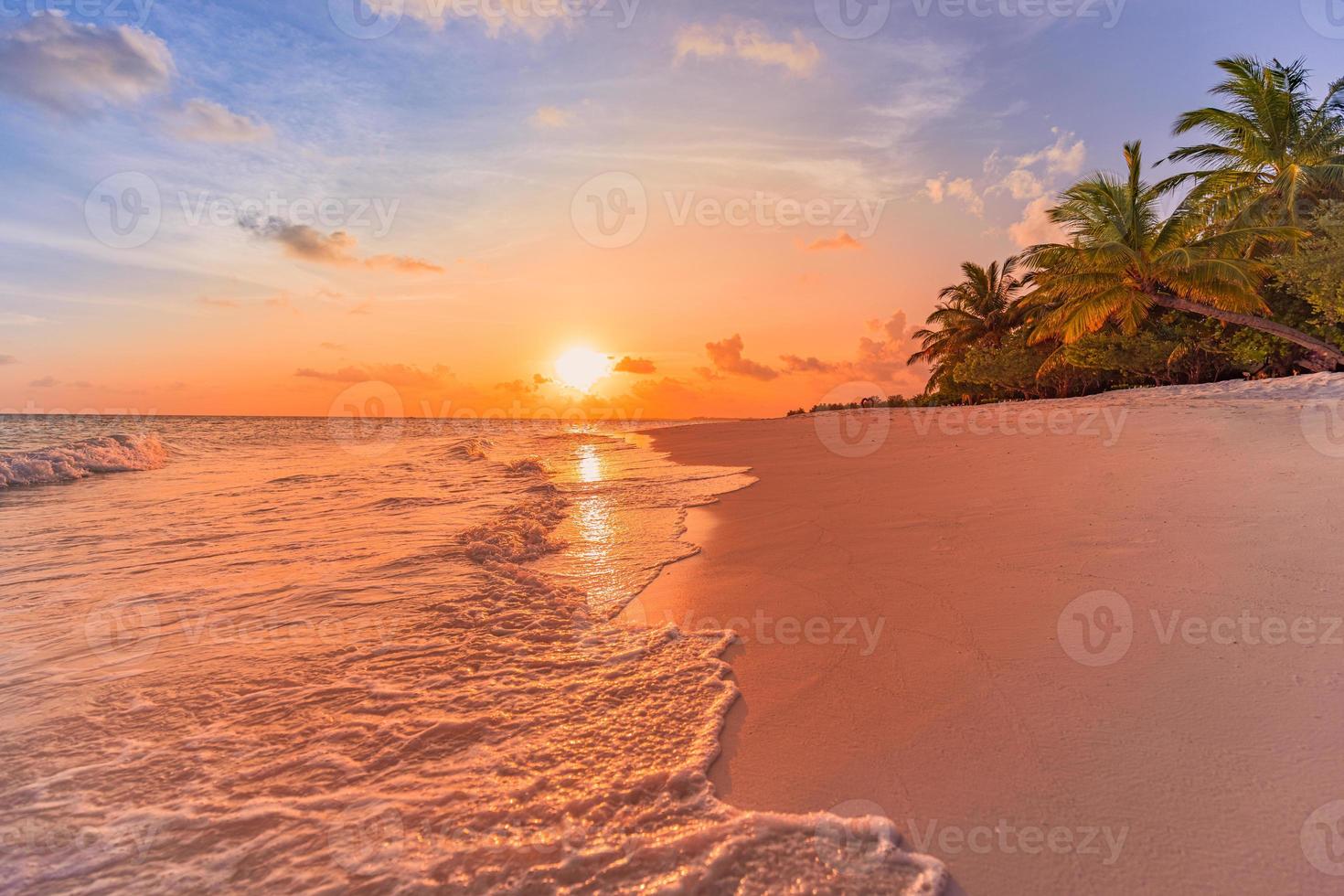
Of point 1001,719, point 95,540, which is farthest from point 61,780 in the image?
point 95,540

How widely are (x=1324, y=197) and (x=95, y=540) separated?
3104 centimetres

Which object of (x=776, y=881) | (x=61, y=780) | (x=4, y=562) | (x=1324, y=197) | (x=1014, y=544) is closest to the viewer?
(x=776, y=881)

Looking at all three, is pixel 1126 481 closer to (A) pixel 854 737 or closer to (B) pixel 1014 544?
(B) pixel 1014 544

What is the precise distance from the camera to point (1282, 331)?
15273 mm

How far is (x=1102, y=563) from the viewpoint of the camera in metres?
4.11

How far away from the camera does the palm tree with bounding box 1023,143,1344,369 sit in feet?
50.5

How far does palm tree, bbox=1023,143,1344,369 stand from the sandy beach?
1346 centimetres

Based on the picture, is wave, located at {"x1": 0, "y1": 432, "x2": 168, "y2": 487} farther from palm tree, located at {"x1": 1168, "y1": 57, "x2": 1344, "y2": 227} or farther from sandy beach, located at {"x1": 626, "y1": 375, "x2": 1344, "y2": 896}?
palm tree, located at {"x1": 1168, "y1": 57, "x2": 1344, "y2": 227}

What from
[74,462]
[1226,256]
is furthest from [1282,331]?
[74,462]

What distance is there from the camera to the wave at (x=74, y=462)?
14016mm

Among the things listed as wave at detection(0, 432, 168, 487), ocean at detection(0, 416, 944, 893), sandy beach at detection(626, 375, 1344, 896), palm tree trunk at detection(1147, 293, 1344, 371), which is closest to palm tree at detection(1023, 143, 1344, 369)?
palm tree trunk at detection(1147, 293, 1344, 371)

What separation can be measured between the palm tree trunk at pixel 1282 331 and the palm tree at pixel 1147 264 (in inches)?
0.9

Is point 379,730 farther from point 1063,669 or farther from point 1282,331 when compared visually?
point 1282,331

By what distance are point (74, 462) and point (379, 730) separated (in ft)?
65.5
